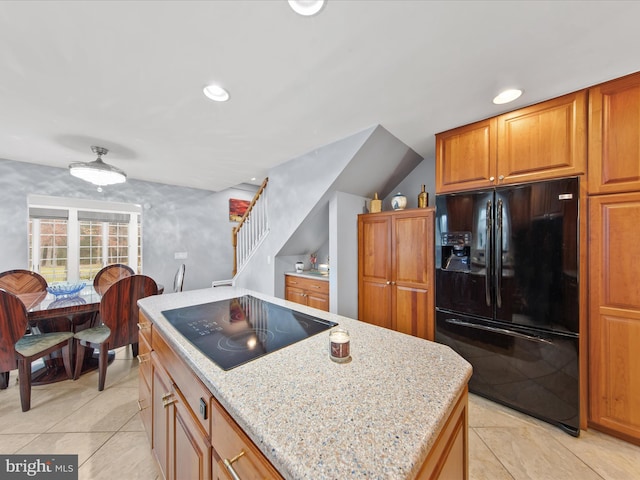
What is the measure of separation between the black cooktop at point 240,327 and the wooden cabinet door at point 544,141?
5.98 ft

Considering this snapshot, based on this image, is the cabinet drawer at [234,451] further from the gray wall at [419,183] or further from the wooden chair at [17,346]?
the gray wall at [419,183]

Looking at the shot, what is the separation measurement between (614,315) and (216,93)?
3030 mm

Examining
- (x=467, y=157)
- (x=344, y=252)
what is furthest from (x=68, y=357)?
(x=467, y=157)

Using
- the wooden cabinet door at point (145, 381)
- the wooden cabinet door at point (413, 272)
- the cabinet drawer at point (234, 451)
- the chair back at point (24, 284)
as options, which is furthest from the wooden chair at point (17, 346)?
the wooden cabinet door at point (413, 272)

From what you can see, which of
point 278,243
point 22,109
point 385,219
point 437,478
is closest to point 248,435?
point 437,478

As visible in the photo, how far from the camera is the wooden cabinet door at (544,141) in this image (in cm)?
160

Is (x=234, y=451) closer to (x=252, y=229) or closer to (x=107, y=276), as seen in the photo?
Answer: (x=252, y=229)

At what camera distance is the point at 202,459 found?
0.80 meters

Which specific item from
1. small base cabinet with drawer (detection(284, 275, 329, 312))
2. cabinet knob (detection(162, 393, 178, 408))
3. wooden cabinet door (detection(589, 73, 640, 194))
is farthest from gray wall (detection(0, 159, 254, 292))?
wooden cabinet door (detection(589, 73, 640, 194))

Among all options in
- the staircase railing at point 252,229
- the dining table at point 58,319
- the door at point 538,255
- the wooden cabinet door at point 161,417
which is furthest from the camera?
the staircase railing at point 252,229

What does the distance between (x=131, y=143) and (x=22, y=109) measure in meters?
0.75

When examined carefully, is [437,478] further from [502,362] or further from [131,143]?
[131,143]

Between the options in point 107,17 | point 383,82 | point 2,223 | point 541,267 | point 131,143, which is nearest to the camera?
point 107,17

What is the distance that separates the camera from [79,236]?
12.4 ft
